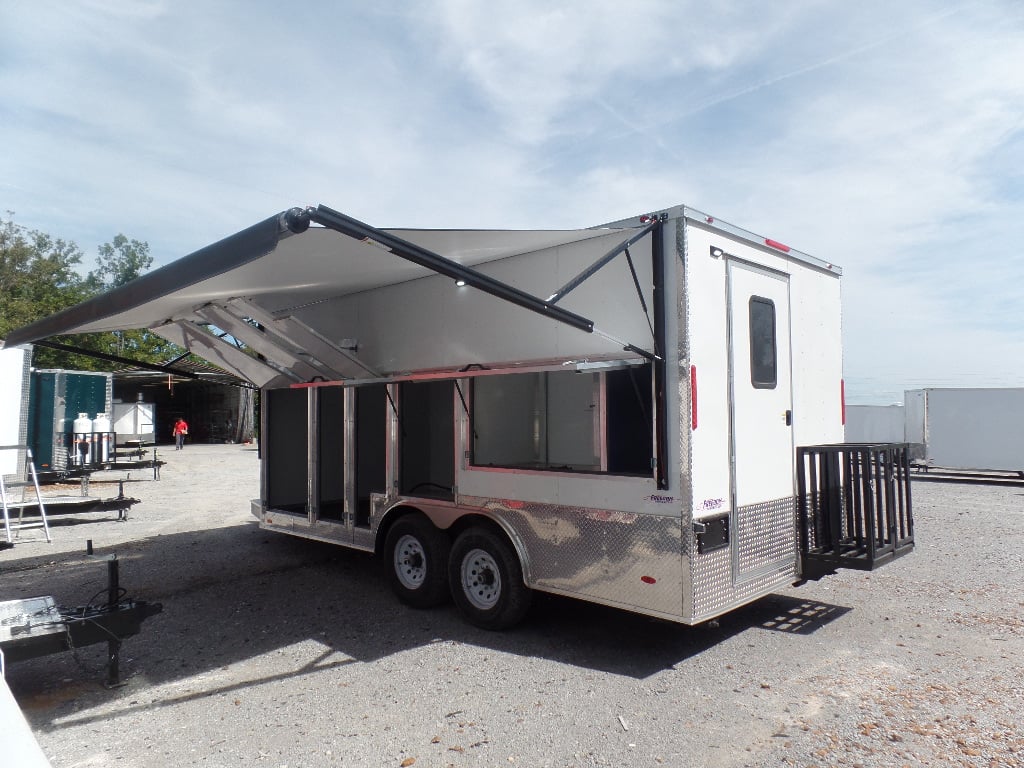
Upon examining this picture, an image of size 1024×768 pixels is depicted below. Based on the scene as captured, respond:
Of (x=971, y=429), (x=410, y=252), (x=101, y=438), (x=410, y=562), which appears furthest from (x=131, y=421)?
(x=971, y=429)

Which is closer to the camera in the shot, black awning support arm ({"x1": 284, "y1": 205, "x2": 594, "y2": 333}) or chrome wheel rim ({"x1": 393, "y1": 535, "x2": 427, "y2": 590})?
black awning support arm ({"x1": 284, "y1": 205, "x2": 594, "y2": 333})

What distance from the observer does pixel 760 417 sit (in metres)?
4.89

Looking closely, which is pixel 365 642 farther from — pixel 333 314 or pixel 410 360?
pixel 333 314

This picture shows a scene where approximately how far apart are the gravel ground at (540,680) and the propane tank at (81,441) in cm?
987

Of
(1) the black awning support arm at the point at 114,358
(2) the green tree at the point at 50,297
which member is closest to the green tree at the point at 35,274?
(2) the green tree at the point at 50,297

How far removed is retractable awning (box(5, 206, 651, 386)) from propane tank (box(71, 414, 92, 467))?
33.0 feet

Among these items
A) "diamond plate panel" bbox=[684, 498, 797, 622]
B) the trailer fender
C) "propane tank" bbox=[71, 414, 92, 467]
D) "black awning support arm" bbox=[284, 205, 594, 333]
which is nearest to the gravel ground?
"diamond plate panel" bbox=[684, 498, 797, 622]

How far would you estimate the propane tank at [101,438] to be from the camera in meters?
16.3

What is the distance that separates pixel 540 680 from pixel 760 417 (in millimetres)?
Answer: 2180

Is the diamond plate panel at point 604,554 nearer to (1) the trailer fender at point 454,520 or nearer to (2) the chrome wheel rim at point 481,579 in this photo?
(1) the trailer fender at point 454,520

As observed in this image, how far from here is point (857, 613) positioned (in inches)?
216

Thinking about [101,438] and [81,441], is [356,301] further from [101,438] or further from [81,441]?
[101,438]

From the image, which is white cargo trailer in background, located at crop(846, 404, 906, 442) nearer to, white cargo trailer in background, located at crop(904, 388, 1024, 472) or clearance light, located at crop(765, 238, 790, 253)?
white cargo trailer in background, located at crop(904, 388, 1024, 472)

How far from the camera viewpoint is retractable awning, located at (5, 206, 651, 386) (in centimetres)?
371
